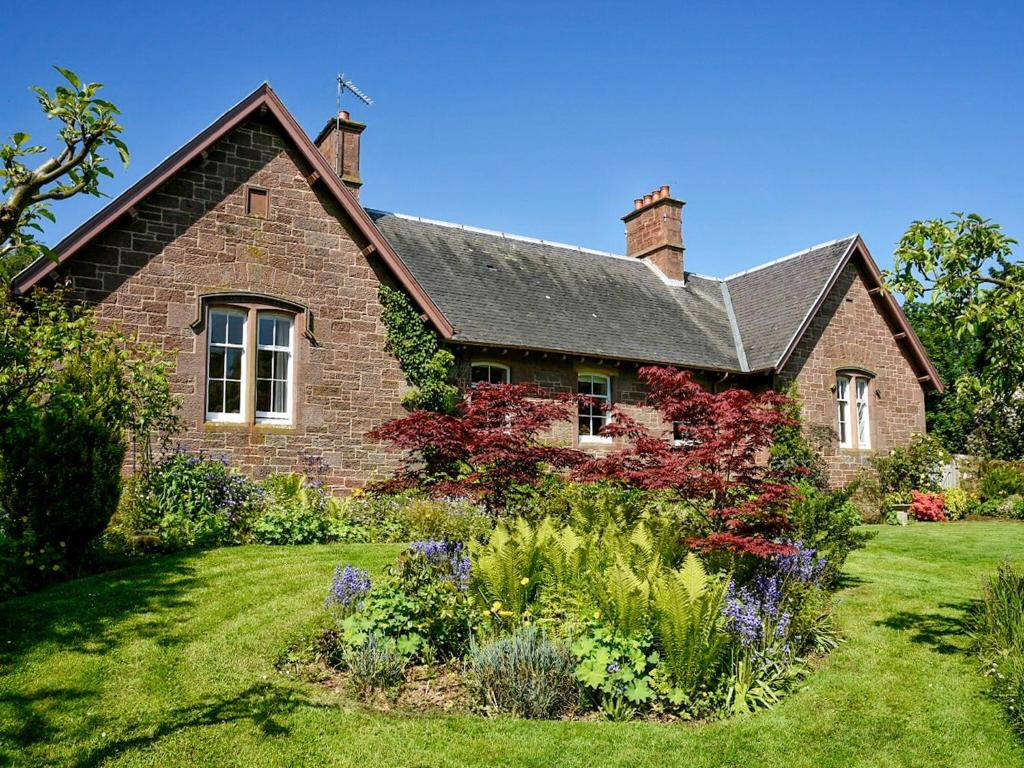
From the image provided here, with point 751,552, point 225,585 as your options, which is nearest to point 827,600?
point 751,552

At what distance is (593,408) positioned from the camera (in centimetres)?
1903

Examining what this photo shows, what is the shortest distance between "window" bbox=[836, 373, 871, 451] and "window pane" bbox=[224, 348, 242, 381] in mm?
14958

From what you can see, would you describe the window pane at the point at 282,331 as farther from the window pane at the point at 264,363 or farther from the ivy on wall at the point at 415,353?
the ivy on wall at the point at 415,353

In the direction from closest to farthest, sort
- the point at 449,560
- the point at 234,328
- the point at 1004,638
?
1. the point at 1004,638
2. the point at 449,560
3. the point at 234,328

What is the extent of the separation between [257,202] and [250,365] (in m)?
2.88

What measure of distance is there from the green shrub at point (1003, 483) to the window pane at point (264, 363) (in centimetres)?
1731

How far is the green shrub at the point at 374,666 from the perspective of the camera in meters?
6.68

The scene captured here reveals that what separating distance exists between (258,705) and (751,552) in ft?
15.2

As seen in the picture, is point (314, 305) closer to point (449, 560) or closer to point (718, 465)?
point (449, 560)

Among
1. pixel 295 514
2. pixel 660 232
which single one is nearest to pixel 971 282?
pixel 295 514

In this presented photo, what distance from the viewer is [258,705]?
6.27 meters

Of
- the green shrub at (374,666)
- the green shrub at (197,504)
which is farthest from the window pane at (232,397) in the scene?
the green shrub at (374,666)

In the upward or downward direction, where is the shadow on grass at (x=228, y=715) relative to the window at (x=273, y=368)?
downward

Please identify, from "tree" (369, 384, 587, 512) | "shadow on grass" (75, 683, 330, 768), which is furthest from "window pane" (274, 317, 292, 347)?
"shadow on grass" (75, 683, 330, 768)
